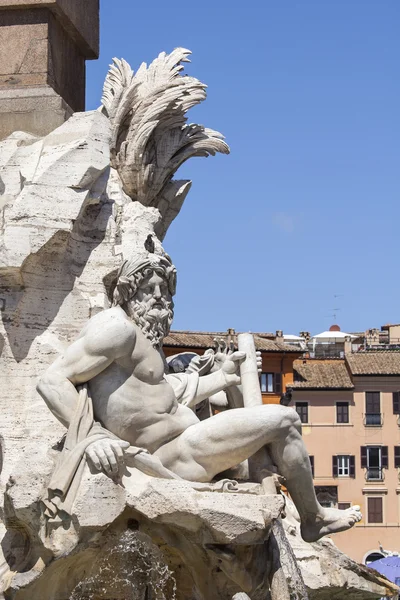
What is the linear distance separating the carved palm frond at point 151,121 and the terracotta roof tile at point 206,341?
2390cm

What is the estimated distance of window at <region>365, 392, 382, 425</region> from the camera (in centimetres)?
4594

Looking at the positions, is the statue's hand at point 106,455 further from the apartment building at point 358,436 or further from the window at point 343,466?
the window at point 343,466

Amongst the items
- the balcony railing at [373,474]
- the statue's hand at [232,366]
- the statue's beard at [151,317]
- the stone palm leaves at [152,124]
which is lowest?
the balcony railing at [373,474]

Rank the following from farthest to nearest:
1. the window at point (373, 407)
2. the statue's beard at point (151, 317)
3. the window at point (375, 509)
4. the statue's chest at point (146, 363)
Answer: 1. the window at point (373, 407)
2. the window at point (375, 509)
3. the statue's beard at point (151, 317)
4. the statue's chest at point (146, 363)

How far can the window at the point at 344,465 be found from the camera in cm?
4547

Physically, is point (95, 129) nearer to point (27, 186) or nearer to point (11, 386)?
point (27, 186)

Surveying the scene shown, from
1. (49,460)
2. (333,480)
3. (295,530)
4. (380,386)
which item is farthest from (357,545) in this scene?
(49,460)

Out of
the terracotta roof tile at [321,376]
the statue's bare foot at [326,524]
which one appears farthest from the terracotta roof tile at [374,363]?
the statue's bare foot at [326,524]

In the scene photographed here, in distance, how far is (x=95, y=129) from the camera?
10914 millimetres

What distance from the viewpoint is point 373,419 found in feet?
151

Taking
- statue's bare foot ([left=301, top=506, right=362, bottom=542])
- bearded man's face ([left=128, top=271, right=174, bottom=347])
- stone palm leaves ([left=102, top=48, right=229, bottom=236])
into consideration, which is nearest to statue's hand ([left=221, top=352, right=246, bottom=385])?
bearded man's face ([left=128, top=271, right=174, bottom=347])

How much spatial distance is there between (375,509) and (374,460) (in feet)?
5.77

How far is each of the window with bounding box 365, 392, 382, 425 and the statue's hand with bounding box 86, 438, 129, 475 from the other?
126 ft

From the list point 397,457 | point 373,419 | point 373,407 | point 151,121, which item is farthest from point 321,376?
point 151,121
